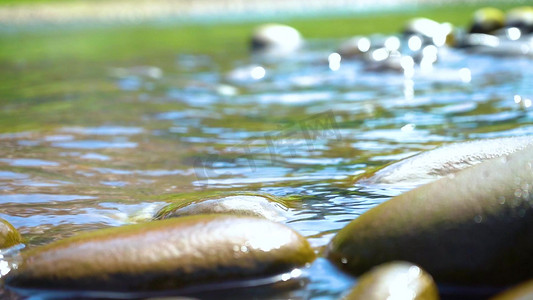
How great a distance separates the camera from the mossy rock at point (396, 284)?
7.76 ft

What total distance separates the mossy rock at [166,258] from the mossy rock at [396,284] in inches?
18.8

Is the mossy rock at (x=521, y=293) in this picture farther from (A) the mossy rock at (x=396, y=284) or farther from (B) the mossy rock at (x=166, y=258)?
(B) the mossy rock at (x=166, y=258)

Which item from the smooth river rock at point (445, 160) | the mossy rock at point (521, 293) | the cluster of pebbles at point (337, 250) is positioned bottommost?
the mossy rock at point (521, 293)

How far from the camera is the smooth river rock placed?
12.6ft

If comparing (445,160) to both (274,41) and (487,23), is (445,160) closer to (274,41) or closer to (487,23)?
(487,23)

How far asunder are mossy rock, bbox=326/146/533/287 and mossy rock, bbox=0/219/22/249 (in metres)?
1.42

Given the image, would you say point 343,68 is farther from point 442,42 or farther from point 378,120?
point 378,120

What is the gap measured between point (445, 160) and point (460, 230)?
126 centimetres

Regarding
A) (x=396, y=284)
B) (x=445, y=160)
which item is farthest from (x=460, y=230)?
(x=445, y=160)

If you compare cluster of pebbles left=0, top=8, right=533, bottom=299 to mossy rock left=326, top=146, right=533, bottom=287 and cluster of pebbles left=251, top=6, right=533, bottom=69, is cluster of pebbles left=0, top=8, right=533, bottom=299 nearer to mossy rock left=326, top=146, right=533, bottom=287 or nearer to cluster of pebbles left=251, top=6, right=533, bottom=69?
mossy rock left=326, top=146, right=533, bottom=287

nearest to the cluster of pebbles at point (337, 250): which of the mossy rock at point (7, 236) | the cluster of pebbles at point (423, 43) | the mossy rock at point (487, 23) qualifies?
the mossy rock at point (7, 236)

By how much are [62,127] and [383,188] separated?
4.01m

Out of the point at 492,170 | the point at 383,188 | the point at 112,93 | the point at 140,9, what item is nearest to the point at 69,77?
the point at 112,93

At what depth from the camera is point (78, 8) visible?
5631cm
